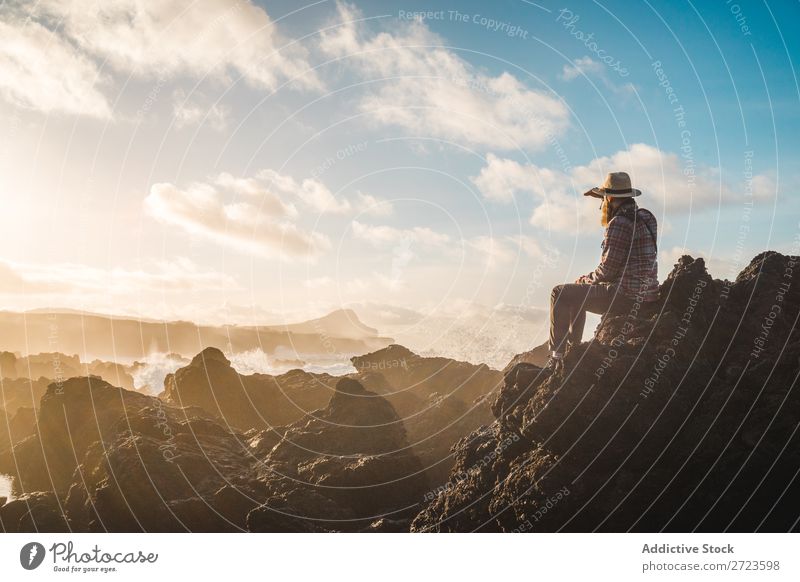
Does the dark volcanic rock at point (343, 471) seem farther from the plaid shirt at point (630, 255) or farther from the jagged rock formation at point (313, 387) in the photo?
the plaid shirt at point (630, 255)

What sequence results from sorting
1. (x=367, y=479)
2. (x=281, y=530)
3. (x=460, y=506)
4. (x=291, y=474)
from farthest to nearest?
(x=291, y=474), (x=367, y=479), (x=281, y=530), (x=460, y=506)

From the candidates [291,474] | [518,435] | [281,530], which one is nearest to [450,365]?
[291,474]

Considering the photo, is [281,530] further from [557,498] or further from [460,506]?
[557,498]

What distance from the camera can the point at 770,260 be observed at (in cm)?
1221

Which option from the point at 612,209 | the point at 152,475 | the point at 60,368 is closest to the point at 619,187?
the point at 612,209

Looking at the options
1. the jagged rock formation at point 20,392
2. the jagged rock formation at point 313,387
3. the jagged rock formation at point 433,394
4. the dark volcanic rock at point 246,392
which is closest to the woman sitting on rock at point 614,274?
the jagged rock formation at point 433,394

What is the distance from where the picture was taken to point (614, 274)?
11.7 m

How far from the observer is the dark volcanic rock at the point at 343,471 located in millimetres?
17250

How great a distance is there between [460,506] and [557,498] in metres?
3.04

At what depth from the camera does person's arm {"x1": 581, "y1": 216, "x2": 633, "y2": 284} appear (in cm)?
1141

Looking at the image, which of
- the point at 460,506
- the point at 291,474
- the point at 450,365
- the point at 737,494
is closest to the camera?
the point at 737,494

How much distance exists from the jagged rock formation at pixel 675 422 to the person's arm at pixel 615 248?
53.6 inches
